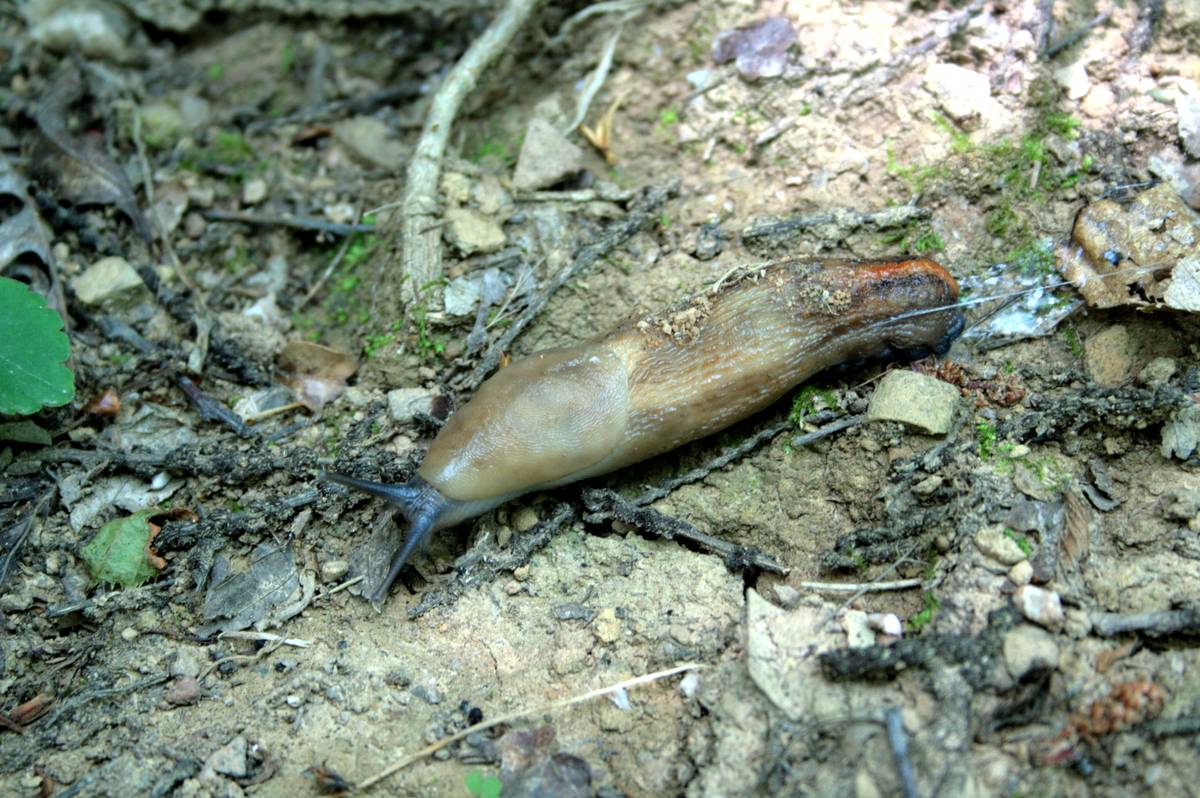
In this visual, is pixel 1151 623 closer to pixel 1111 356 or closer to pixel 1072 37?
pixel 1111 356

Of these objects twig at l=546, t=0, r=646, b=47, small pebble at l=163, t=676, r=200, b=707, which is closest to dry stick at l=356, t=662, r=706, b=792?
small pebble at l=163, t=676, r=200, b=707

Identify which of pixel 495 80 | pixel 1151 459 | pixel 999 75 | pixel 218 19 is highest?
pixel 218 19

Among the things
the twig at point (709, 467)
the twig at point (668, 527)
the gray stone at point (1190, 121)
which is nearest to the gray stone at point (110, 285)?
the twig at point (668, 527)

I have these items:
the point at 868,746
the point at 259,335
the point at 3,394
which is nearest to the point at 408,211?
the point at 259,335

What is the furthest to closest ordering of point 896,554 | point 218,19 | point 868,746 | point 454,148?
point 218,19, point 454,148, point 896,554, point 868,746

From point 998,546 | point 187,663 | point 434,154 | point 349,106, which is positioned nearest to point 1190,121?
point 998,546

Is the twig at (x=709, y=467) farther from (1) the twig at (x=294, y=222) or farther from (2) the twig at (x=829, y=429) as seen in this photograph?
(1) the twig at (x=294, y=222)

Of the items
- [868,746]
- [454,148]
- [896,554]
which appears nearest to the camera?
[868,746]

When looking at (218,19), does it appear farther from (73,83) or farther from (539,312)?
(539,312)

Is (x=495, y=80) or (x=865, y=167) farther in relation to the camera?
(x=495, y=80)
